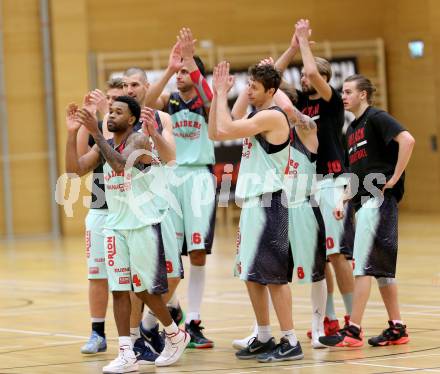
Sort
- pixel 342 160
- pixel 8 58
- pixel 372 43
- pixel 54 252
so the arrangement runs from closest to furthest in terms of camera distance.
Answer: pixel 342 160, pixel 54 252, pixel 8 58, pixel 372 43

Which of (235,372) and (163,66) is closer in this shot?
(235,372)

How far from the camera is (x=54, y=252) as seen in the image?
19375 mm

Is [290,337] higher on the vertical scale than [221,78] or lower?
lower

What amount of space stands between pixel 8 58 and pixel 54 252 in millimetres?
5897

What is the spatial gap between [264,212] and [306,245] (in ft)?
2.36

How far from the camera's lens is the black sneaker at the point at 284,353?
781cm

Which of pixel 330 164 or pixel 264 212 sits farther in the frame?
pixel 330 164

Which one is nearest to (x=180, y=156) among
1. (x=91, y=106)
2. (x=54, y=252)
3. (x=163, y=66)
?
(x=91, y=106)

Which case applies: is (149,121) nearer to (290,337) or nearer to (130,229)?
(130,229)

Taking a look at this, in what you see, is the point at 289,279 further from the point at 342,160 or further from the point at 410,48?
the point at 410,48

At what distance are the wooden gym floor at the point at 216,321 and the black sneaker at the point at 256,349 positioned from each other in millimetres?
87

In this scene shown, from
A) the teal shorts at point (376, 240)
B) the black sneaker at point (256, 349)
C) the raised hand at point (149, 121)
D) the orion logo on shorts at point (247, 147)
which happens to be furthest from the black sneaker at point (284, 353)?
the raised hand at point (149, 121)

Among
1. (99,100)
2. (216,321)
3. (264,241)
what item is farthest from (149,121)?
(216,321)

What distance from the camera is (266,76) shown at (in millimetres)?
7980
